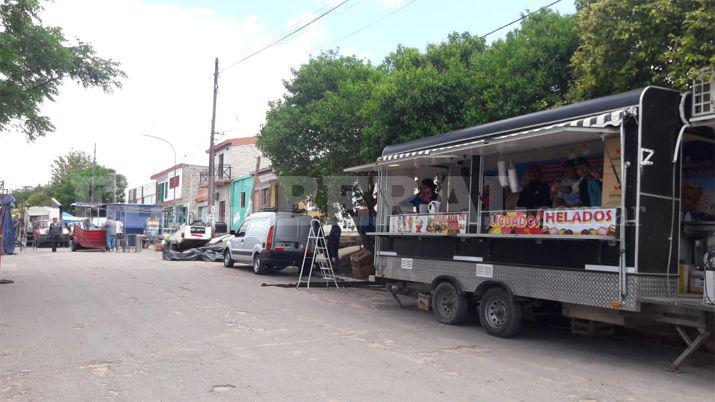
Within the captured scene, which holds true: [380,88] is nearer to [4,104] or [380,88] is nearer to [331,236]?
[331,236]

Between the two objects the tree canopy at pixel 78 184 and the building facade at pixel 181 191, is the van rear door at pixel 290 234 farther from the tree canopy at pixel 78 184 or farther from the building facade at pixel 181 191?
the tree canopy at pixel 78 184

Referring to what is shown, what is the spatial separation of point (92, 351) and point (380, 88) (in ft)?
24.9

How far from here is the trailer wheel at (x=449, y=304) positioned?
8.95 m

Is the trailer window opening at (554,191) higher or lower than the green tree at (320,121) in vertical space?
lower

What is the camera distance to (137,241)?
98.2 feet

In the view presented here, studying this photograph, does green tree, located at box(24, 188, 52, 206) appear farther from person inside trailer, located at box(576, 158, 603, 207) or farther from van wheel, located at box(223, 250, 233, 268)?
person inside trailer, located at box(576, 158, 603, 207)

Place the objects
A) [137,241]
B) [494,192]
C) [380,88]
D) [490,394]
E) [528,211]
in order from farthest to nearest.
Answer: [137,241], [380,88], [494,192], [528,211], [490,394]

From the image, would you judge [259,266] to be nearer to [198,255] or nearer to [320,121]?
[320,121]

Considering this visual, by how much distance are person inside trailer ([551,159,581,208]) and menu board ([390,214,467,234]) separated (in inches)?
55.5

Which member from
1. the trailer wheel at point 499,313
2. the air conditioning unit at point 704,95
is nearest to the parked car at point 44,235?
the trailer wheel at point 499,313

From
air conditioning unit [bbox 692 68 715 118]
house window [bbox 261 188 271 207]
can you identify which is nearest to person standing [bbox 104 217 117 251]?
house window [bbox 261 188 271 207]

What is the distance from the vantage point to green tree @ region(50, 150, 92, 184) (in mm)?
72000

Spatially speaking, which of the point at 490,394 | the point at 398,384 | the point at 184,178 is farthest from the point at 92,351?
the point at 184,178

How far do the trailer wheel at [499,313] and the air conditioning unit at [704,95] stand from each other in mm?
3292
